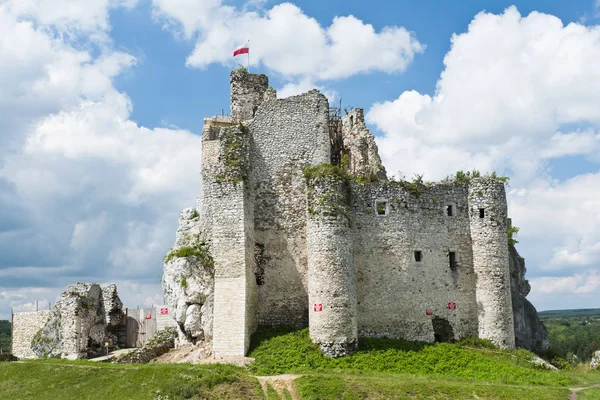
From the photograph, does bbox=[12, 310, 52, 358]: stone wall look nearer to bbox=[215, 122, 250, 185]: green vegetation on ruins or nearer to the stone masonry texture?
the stone masonry texture

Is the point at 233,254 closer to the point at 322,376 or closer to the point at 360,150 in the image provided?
the point at 322,376

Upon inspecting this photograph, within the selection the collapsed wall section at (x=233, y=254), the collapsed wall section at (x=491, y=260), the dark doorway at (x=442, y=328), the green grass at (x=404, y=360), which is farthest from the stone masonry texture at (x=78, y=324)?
the collapsed wall section at (x=491, y=260)

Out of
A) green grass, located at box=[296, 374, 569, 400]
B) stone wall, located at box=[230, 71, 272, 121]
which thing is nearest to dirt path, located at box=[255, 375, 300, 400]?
green grass, located at box=[296, 374, 569, 400]

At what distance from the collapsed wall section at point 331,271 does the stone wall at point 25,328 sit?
20.9 meters

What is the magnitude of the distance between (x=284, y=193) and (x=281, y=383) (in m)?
11.9

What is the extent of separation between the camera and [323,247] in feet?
102

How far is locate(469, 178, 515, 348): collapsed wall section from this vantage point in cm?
3378

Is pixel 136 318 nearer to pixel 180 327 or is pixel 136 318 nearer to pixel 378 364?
pixel 180 327

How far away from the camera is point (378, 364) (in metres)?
30.0

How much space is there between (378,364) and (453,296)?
6.79 meters

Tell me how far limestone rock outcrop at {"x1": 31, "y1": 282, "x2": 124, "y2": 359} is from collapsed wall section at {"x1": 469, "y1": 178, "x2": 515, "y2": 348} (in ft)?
76.1

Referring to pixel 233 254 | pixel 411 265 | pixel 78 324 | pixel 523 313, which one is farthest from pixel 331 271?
pixel 78 324

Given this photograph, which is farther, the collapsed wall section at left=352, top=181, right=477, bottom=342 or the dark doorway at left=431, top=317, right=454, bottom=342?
the dark doorway at left=431, top=317, right=454, bottom=342

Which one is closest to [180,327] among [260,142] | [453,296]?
[260,142]
